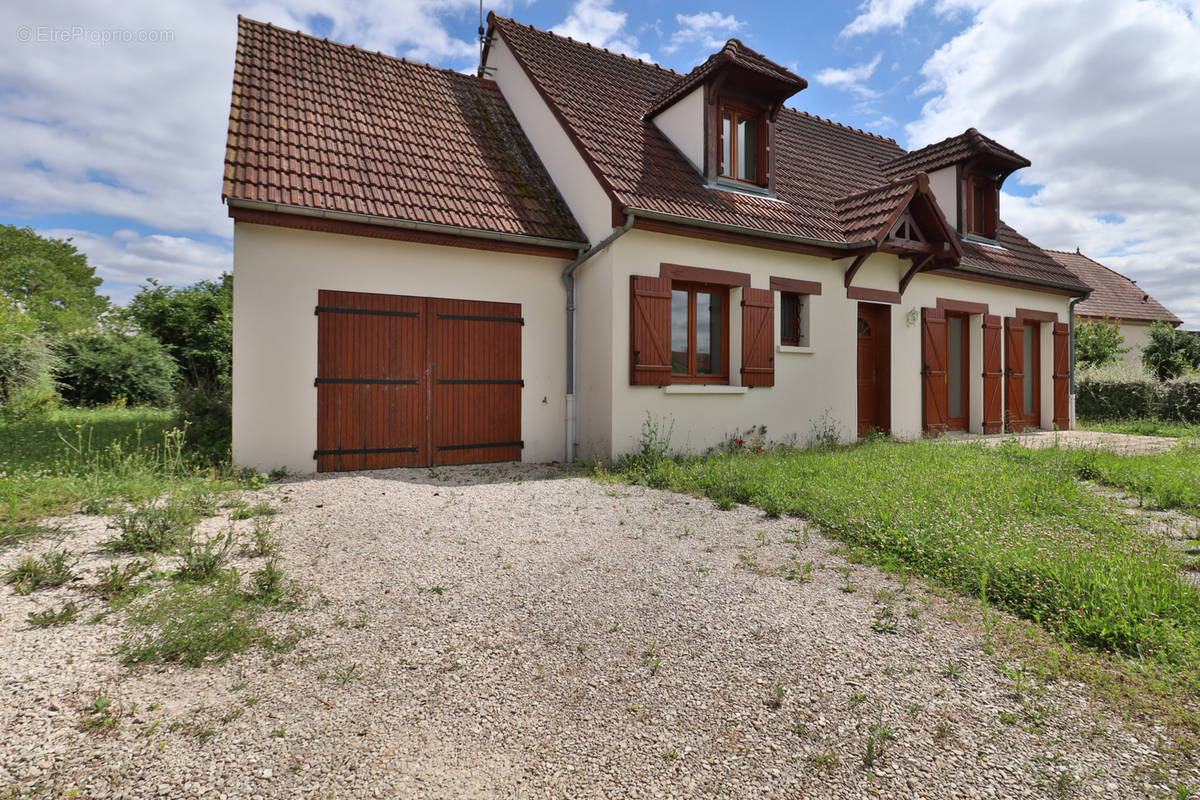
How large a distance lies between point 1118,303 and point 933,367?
23.7 m

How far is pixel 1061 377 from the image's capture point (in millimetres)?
12672

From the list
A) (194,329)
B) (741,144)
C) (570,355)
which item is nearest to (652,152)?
(741,144)

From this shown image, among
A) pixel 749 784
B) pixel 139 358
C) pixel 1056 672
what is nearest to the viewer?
pixel 749 784

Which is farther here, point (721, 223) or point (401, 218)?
point (721, 223)

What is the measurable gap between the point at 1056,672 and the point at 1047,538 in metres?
1.88

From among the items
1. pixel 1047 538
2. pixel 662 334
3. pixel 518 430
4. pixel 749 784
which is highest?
pixel 662 334

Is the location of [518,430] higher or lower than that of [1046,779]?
higher

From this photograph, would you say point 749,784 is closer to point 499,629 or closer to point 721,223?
point 499,629

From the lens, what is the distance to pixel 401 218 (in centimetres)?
713

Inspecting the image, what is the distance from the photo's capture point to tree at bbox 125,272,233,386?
1408 cm

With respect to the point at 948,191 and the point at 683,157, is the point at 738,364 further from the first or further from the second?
the point at 948,191

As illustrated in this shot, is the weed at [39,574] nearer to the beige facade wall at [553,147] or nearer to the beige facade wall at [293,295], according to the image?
the beige facade wall at [293,295]

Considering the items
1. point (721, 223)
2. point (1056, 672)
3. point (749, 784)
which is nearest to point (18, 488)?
point (749, 784)

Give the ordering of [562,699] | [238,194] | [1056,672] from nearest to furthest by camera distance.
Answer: [562,699] → [1056,672] → [238,194]
